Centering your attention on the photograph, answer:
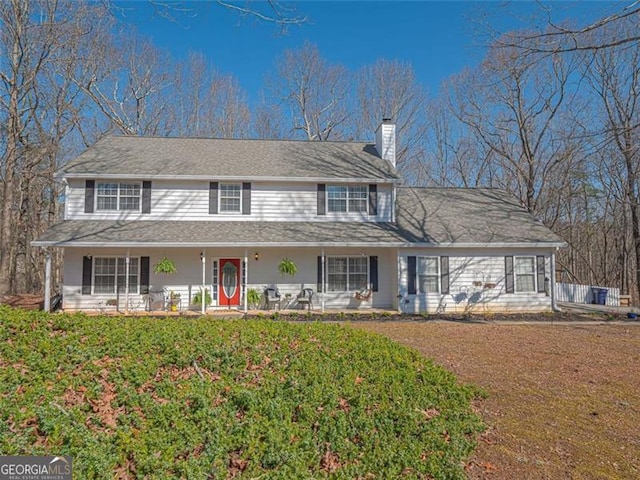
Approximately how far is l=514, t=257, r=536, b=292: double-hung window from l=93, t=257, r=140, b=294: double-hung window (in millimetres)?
13732

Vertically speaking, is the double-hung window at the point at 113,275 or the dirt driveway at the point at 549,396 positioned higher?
the double-hung window at the point at 113,275

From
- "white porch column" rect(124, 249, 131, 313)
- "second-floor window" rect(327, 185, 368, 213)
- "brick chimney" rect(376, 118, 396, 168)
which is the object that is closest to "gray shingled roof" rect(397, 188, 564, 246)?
"second-floor window" rect(327, 185, 368, 213)

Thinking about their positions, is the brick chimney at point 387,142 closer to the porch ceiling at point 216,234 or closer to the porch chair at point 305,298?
Answer: the porch ceiling at point 216,234

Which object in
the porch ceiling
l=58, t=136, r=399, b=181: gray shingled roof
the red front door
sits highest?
l=58, t=136, r=399, b=181: gray shingled roof

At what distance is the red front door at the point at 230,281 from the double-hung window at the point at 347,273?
3.33 metres

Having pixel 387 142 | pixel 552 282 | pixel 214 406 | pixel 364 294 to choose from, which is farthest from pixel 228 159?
pixel 214 406

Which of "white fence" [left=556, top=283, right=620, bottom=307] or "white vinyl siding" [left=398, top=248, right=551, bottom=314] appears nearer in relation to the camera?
"white vinyl siding" [left=398, top=248, right=551, bottom=314]

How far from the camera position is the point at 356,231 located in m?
15.0

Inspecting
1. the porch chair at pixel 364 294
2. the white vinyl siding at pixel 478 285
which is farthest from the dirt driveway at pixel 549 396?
the white vinyl siding at pixel 478 285

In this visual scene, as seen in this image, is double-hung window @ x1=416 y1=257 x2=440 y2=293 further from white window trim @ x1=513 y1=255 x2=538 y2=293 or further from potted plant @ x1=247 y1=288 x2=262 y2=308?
potted plant @ x1=247 y1=288 x2=262 y2=308

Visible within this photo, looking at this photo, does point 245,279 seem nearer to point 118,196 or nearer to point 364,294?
point 364,294

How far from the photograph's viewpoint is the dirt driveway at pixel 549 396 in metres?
4.06

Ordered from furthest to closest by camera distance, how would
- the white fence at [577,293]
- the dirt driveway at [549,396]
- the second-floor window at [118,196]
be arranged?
the white fence at [577,293]
the second-floor window at [118,196]
the dirt driveway at [549,396]

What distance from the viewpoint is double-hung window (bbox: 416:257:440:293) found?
14.9 meters
